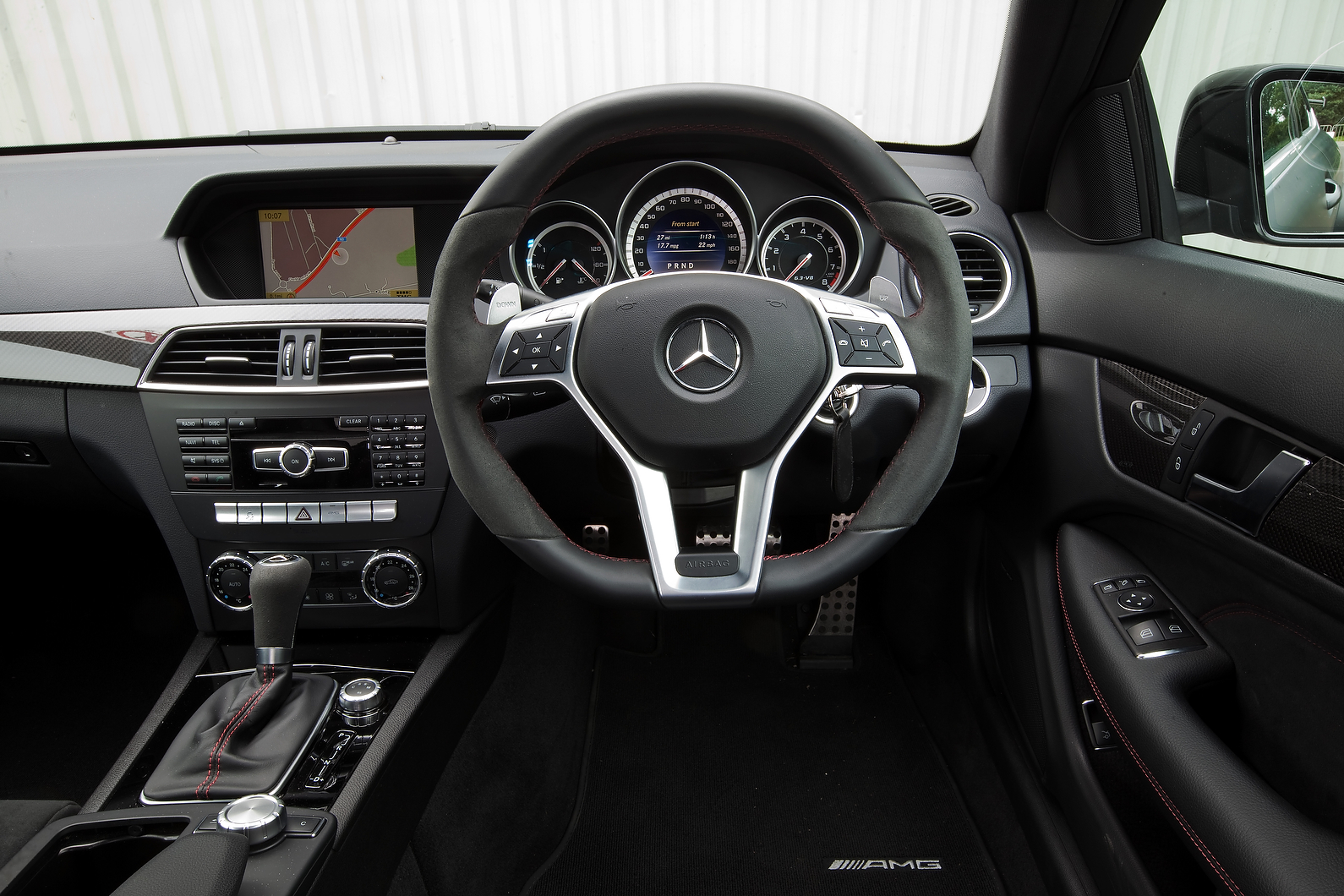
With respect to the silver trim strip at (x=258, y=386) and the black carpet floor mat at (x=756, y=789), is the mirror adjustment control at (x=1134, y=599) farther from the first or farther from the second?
the silver trim strip at (x=258, y=386)

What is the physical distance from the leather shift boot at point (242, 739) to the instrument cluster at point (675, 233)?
31.2 inches

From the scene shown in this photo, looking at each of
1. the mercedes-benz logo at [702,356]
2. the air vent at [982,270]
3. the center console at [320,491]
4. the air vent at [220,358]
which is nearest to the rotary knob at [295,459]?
the center console at [320,491]

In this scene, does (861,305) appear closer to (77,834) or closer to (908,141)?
(908,141)

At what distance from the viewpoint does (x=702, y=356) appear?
3.29 ft

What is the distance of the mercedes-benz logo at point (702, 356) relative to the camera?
3.28ft

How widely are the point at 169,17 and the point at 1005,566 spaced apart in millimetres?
2269

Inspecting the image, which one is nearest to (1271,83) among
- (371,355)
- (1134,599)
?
(1134,599)

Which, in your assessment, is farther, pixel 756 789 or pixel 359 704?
pixel 756 789

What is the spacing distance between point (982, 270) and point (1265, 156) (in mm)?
460

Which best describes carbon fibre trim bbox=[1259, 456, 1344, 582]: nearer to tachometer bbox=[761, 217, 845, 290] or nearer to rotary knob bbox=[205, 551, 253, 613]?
tachometer bbox=[761, 217, 845, 290]

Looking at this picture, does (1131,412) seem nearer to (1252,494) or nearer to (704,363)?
(1252,494)

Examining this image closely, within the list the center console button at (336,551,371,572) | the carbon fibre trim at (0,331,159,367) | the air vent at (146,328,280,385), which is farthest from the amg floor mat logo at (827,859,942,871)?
the carbon fibre trim at (0,331,159,367)

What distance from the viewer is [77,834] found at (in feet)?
3.40

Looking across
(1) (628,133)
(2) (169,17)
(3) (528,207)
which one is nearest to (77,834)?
(3) (528,207)
